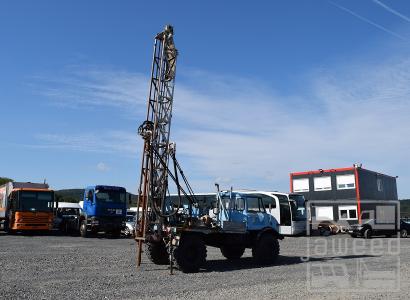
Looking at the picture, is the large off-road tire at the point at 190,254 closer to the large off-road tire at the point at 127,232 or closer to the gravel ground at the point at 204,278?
the gravel ground at the point at 204,278

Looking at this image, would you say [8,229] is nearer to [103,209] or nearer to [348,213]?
[103,209]

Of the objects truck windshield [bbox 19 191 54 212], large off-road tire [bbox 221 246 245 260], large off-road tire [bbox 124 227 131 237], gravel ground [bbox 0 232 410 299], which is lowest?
gravel ground [bbox 0 232 410 299]

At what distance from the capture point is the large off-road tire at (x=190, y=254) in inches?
538

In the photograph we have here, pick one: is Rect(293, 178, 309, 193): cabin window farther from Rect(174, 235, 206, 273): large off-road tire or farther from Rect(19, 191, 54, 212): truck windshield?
Rect(174, 235, 206, 273): large off-road tire

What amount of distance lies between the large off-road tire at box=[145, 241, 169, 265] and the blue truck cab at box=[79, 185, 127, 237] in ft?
46.7

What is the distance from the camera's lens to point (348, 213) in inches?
1719

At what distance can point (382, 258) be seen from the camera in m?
17.6

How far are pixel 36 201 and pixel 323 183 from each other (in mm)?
27809

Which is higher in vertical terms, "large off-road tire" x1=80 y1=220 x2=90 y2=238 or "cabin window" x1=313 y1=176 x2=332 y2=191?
"cabin window" x1=313 y1=176 x2=332 y2=191

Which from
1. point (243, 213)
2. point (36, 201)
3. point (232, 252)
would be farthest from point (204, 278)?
point (36, 201)

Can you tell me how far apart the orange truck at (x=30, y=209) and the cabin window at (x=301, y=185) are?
26.4 meters

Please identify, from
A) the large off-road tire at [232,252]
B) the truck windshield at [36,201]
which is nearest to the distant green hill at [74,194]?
the truck windshield at [36,201]

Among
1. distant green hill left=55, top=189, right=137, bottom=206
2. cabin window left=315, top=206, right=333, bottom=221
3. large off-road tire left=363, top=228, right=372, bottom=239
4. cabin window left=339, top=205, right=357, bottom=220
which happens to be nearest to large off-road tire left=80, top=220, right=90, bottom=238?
distant green hill left=55, top=189, right=137, bottom=206

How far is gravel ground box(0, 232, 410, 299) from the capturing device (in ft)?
33.2
